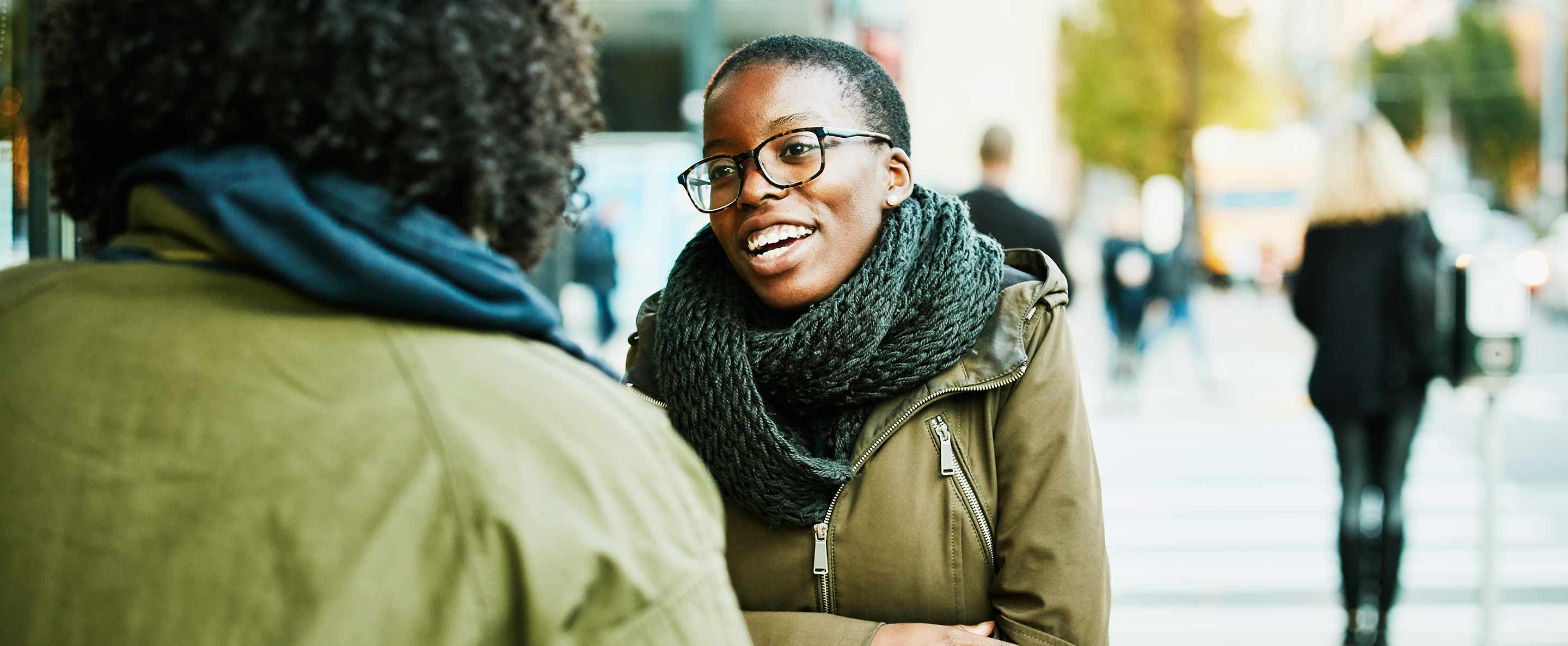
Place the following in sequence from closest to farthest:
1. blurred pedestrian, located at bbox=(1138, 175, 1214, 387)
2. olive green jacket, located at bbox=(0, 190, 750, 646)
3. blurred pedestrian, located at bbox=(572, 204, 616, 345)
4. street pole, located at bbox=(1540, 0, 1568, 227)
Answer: olive green jacket, located at bbox=(0, 190, 750, 646), blurred pedestrian, located at bbox=(1138, 175, 1214, 387), blurred pedestrian, located at bbox=(572, 204, 616, 345), street pole, located at bbox=(1540, 0, 1568, 227)

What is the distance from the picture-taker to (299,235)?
1063 millimetres

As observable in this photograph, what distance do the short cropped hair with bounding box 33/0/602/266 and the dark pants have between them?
4.53 meters

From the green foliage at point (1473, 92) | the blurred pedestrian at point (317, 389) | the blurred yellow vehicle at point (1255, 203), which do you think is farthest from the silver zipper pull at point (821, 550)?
the green foliage at point (1473, 92)

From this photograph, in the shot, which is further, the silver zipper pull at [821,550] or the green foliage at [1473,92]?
the green foliage at [1473,92]

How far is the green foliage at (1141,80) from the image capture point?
29.9 m

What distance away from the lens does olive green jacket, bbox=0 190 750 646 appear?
40.6 inches

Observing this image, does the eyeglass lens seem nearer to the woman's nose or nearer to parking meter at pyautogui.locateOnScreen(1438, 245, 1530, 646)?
the woman's nose

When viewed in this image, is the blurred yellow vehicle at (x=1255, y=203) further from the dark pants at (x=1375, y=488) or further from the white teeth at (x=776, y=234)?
the white teeth at (x=776, y=234)

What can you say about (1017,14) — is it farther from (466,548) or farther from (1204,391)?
(466,548)

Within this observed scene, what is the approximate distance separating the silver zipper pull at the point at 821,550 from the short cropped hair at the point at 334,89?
Answer: 0.83 m

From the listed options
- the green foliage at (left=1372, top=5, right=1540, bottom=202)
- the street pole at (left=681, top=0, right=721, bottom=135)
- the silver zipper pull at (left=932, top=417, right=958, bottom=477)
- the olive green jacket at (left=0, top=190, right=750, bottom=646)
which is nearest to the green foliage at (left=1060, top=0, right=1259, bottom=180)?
the street pole at (left=681, top=0, right=721, bottom=135)

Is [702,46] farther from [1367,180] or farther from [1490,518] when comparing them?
[1490,518]

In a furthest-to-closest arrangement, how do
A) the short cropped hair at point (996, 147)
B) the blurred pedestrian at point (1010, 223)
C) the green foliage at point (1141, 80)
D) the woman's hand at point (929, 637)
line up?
1. the green foliage at point (1141, 80)
2. the short cropped hair at point (996, 147)
3. the blurred pedestrian at point (1010, 223)
4. the woman's hand at point (929, 637)

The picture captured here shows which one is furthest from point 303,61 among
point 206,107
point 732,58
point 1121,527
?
point 1121,527
